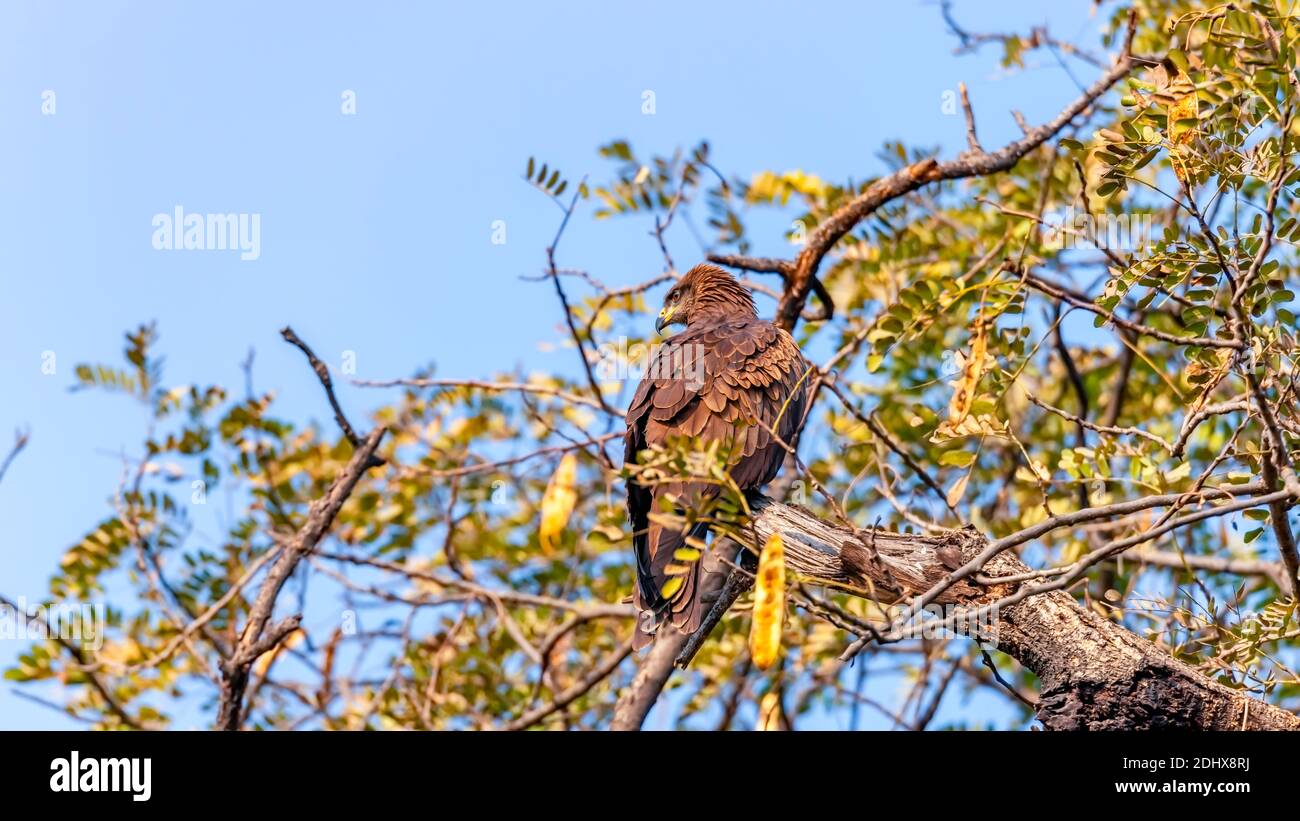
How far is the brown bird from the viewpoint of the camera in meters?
4.62

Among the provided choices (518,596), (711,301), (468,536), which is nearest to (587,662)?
(468,536)

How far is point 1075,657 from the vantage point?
362 cm

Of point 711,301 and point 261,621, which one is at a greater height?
point 711,301

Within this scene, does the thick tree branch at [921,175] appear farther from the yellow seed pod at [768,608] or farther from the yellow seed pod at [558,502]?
the yellow seed pod at [768,608]

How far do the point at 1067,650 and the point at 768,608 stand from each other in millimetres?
1209

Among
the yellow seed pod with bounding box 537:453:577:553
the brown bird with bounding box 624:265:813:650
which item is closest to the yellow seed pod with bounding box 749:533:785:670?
the brown bird with bounding box 624:265:813:650

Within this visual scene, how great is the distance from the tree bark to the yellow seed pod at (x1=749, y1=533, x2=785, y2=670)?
26 cm

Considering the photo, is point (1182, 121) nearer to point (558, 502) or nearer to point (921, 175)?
point (921, 175)

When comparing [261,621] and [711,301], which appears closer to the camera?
[261,621]
